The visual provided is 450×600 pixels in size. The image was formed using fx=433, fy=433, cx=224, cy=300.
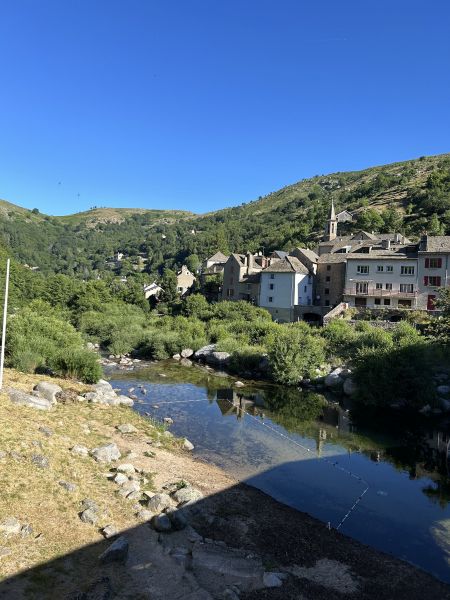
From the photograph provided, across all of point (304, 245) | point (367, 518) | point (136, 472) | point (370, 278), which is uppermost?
point (304, 245)

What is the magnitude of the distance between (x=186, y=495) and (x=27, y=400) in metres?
9.96

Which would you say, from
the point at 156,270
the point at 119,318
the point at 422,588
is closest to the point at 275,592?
the point at 422,588

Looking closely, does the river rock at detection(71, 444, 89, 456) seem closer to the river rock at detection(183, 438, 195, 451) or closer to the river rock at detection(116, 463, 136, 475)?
the river rock at detection(116, 463, 136, 475)

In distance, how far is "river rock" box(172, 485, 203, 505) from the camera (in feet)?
43.8

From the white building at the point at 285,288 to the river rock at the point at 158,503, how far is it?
4710 centimetres

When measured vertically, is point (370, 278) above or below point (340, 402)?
above

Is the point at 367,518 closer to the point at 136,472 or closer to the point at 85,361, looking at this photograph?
the point at 136,472

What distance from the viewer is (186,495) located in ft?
44.5

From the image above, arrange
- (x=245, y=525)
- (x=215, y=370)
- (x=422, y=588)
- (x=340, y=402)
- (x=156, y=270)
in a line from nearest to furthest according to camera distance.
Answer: (x=422, y=588) → (x=245, y=525) → (x=340, y=402) → (x=215, y=370) → (x=156, y=270)

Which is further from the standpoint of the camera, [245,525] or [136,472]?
[136,472]

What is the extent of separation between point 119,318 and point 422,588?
48.7 m

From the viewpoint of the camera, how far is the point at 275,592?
9.44m

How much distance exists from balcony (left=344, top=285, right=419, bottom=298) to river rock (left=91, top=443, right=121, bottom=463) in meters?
46.5

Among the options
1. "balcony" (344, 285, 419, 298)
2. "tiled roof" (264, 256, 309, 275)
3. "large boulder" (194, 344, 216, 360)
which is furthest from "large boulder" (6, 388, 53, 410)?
"balcony" (344, 285, 419, 298)
